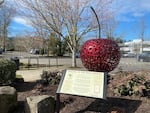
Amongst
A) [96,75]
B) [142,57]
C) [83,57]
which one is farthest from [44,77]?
[142,57]

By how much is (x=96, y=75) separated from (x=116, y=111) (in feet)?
2.80

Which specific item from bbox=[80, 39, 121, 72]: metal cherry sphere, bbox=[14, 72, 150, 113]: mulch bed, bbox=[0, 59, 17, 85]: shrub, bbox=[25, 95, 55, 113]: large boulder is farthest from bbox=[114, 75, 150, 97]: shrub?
bbox=[0, 59, 17, 85]: shrub

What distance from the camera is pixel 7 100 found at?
6586 millimetres

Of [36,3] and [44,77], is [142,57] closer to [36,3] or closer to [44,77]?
[36,3]

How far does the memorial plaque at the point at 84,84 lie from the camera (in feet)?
18.4

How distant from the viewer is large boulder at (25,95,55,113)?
6.07 m

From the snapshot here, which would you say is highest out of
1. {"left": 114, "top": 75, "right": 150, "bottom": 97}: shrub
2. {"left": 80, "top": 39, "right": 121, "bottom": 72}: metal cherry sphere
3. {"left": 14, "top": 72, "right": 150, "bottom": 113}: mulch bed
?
{"left": 80, "top": 39, "right": 121, "bottom": 72}: metal cherry sphere

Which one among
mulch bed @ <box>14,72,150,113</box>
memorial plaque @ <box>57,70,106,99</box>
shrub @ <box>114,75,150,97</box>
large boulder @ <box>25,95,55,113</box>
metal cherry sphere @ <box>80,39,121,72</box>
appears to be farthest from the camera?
metal cherry sphere @ <box>80,39,121,72</box>

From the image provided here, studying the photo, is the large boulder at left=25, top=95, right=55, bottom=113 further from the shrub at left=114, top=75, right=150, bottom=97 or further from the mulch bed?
the shrub at left=114, top=75, right=150, bottom=97

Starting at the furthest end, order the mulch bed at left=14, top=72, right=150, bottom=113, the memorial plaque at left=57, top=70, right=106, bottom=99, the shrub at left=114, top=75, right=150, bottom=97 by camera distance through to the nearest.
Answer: the shrub at left=114, top=75, right=150, bottom=97 → the mulch bed at left=14, top=72, right=150, bottom=113 → the memorial plaque at left=57, top=70, right=106, bottom=99

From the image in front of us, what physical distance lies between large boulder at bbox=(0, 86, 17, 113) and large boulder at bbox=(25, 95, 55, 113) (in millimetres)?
547

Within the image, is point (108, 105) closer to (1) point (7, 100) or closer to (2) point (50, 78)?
(1) point (7, 100)

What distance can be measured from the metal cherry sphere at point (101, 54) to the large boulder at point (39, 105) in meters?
→ 1.53

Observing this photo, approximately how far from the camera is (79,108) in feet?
21.4
